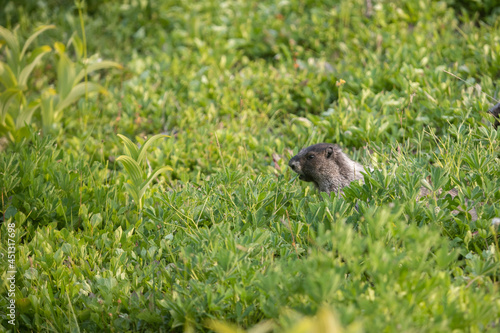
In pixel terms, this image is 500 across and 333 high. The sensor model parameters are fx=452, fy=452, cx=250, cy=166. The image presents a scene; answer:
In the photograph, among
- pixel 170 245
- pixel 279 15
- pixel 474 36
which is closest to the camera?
pixel 170 245

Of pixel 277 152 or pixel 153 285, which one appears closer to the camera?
pixel 153 285

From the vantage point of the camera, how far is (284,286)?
2.71m

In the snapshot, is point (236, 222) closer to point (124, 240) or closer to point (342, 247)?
point (124, 240)

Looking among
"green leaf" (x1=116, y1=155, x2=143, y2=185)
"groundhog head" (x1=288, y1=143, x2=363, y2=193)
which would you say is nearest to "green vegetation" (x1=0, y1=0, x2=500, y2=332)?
"green leaf" (x1=116, y1=155, x2=143, y2=185)

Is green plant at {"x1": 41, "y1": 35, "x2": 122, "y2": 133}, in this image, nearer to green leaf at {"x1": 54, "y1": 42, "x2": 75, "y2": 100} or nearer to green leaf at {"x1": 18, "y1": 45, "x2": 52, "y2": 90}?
green leaf at {"x1": 54, "y1": 42, "x2": 75, "y2": 100}

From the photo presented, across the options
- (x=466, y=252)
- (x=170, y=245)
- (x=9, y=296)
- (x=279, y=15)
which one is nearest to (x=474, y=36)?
(x=279, y=15)

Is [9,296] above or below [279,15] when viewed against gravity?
below

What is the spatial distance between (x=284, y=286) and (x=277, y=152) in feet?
9.45

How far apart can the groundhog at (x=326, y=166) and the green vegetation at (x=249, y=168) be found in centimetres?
24

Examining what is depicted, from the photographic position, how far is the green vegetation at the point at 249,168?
8.75 feet

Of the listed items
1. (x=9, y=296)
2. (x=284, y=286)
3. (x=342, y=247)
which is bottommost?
(x=9, y=296)

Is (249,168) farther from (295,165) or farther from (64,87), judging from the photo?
(64,87)

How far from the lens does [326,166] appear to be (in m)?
4.70

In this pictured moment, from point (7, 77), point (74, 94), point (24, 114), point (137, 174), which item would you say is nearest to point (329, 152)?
point (137, 174)
